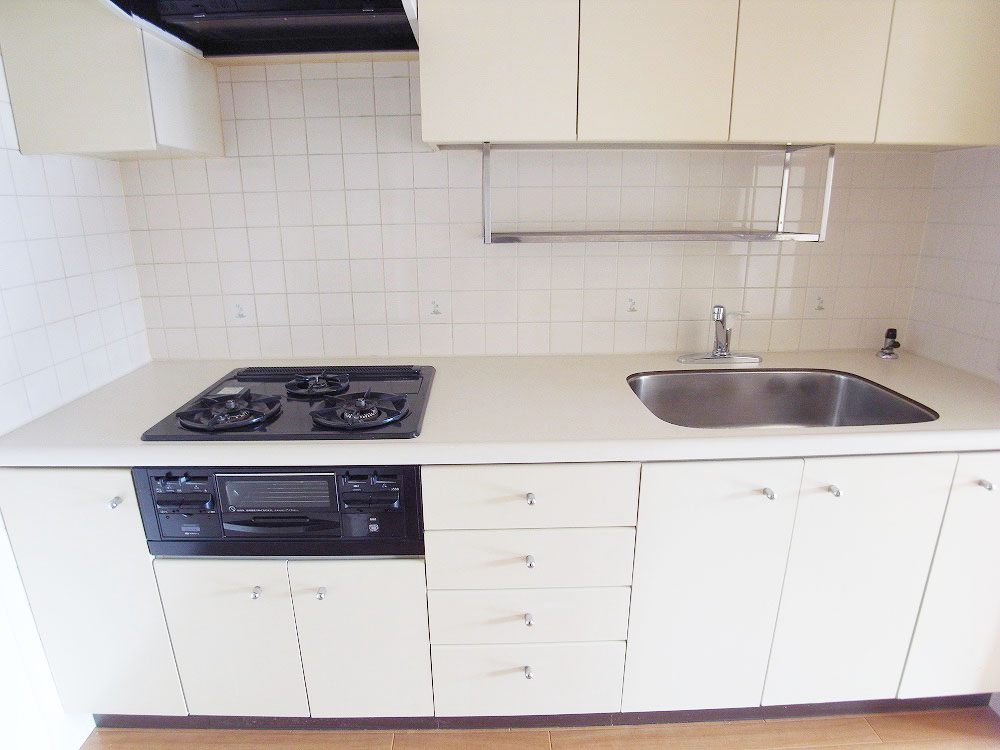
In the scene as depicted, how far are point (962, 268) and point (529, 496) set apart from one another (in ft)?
4.77

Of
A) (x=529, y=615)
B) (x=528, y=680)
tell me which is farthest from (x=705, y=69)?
(x=528, y=680)

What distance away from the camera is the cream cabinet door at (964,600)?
1.31m

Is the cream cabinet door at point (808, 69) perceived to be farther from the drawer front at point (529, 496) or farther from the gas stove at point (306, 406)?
the gas stove at point (306, 406)

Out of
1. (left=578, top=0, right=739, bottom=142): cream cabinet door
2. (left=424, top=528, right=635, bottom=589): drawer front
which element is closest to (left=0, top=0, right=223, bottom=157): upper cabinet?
(left=578, top=0, right=739, bottom=142): cream cabinet door

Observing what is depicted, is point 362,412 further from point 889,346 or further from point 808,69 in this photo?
point 889,346

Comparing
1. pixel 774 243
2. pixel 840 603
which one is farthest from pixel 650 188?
pixel 840 603

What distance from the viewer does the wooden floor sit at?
1502mm

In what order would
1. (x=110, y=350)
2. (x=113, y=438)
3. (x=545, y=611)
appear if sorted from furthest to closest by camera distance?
(x=110, y=350) → (x=545, y=611) → (x=113, y=438)

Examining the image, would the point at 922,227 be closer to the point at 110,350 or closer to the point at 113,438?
the point at 113,438

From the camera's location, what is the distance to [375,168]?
170 centimetres

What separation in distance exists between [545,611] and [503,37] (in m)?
1.32

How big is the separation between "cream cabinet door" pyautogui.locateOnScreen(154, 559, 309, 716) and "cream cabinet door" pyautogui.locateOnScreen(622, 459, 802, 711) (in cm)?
83

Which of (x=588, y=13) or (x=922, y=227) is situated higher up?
(x=588, y=13)

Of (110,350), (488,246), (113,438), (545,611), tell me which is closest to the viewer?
(113,438)
